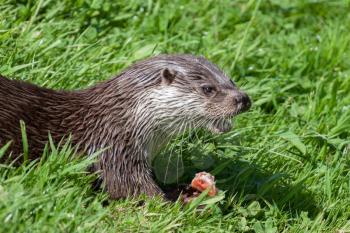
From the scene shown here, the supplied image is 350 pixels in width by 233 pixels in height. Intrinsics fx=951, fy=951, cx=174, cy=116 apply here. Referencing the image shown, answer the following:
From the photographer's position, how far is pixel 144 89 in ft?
14.5

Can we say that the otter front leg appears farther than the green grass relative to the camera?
Yes

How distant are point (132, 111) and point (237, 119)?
113cm

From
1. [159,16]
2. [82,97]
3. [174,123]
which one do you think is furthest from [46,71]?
[159,16]

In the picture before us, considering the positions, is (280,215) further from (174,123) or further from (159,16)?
(159,16)

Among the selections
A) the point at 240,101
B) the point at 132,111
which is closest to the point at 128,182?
the point at 132,111

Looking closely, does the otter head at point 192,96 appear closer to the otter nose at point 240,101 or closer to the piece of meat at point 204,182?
the otter nose at point 240,101

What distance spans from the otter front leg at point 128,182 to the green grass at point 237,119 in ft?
0.29

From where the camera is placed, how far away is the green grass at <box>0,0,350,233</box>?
3.89 meters

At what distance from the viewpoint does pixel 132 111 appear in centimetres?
441

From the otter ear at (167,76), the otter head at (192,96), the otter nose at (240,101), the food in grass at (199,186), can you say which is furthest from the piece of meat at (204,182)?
the otter ear at (167,76)

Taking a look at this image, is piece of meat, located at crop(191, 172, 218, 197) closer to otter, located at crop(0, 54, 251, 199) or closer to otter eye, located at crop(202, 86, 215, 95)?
otter, located at crop(0, 54, 251, 199)

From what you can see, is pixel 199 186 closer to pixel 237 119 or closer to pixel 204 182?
pixel 204 182

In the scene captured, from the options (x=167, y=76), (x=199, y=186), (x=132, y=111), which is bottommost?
(x=199, y=186)

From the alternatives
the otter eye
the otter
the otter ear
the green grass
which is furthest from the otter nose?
the green grass
